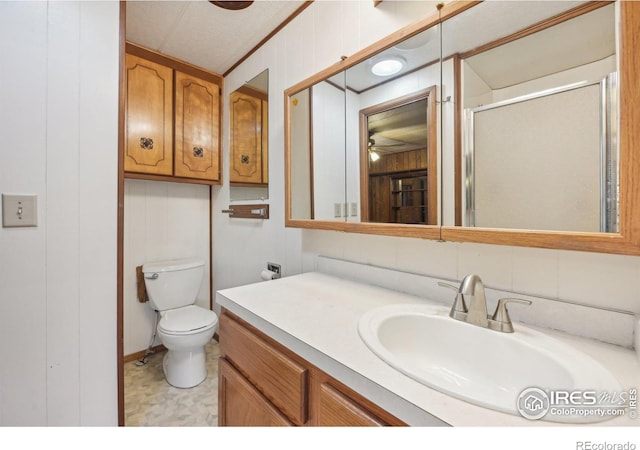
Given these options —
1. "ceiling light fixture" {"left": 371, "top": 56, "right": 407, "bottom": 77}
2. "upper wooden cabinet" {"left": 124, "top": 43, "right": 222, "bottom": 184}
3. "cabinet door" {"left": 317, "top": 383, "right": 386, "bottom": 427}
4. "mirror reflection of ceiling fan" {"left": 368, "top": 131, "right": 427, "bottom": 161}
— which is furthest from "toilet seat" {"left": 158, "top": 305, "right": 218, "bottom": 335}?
"ceiling light fixture" {"left": 371, "top": 56, "right": 407, "bottom": 77}

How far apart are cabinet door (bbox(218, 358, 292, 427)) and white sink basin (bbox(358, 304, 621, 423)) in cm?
40

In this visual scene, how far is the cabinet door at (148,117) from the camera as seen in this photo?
1.77m

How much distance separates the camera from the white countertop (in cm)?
45

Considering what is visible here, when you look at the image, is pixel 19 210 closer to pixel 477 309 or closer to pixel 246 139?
pixel 246 139

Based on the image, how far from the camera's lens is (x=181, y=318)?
180 centimetres

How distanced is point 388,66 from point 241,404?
137 centimetres

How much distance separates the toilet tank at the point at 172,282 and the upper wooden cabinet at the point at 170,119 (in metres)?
0.65

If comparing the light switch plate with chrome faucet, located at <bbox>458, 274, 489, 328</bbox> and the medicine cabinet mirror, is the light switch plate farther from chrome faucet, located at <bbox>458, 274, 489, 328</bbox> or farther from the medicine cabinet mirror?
chrome faucet, located at <bbox>458, 274, 489, 328</bbox>

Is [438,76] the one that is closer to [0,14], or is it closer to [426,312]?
[426,312]

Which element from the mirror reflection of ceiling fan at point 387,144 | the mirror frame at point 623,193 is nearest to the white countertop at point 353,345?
the mirror frame at point 623,193

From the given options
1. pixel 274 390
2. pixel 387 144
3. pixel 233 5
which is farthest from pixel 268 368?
pixel 233 5

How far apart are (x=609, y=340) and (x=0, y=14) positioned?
2.08 m
